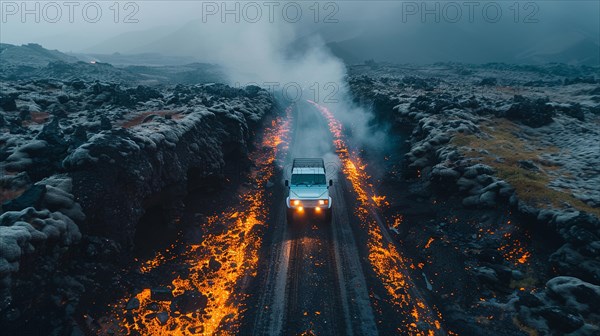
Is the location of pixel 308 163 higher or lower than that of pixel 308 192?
higher

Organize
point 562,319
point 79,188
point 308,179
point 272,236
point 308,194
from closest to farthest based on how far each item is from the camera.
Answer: point 562,319, point 79,188, point 272,236, point 308,194, point 308,179

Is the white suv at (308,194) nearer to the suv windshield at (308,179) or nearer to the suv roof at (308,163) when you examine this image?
the suv windshield at (308,179)

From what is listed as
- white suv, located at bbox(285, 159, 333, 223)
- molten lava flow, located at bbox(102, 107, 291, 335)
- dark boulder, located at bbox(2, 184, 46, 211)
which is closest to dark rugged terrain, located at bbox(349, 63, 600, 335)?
white suv, located at bbox(285, 159, 333, 223)

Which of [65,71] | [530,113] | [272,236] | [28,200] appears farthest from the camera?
[65,71]

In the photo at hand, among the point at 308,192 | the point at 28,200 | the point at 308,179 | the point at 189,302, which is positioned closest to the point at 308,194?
the point at 308,192

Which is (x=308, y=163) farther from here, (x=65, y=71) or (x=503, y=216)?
(x=65, y=71)

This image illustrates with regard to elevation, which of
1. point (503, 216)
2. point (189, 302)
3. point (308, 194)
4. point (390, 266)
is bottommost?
point (189, 302)

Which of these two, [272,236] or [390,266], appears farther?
[272,236]
